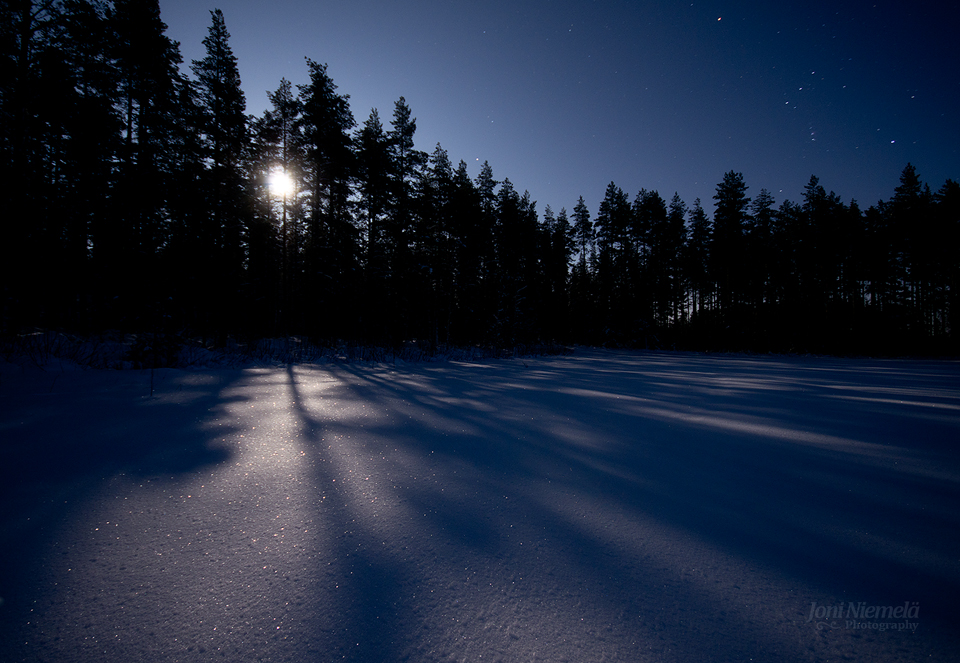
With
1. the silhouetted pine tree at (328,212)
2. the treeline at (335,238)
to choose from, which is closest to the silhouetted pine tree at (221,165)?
the treeline at (335,238)

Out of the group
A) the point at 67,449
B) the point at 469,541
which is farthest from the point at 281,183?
the point at 469,541

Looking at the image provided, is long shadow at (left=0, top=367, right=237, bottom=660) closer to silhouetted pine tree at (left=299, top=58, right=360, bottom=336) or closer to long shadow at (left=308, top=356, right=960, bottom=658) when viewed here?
long shadow at (left=308, top=356, right=960, bottom=658)

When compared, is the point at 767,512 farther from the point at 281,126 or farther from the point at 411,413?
the point at 281,126

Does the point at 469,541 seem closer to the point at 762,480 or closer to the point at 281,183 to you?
the point at 762,480

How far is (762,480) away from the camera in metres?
1.92

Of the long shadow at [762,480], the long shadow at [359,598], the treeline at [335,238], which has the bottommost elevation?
the long shadow at [762,480]

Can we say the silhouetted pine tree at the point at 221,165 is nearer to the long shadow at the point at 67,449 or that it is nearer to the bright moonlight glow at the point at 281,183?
the bright moonlight glow at the point at 281,183

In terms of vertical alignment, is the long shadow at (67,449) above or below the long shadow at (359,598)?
above

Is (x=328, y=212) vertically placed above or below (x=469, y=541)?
above

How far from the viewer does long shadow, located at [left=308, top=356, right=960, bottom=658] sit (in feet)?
3.85

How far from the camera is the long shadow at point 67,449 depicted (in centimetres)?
117

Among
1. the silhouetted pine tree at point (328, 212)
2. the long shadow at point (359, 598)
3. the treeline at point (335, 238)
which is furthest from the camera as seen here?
the silhouetted pine tree at point (328, 212)

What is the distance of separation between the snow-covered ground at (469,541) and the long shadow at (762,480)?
0.04 ft

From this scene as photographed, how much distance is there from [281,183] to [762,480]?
18317 millimetres
